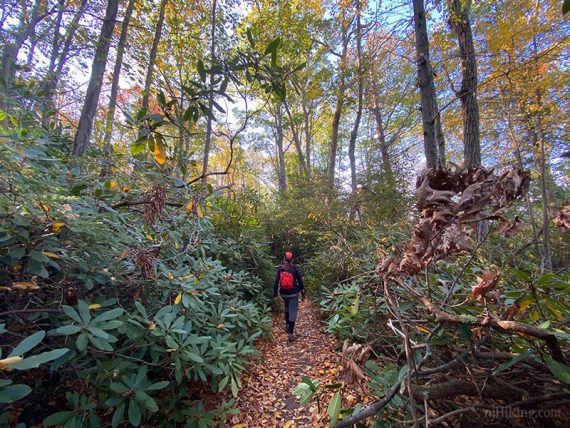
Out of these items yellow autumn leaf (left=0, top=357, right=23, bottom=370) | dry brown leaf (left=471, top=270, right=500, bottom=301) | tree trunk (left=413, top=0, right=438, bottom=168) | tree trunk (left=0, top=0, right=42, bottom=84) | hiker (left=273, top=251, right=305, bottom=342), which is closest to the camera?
yellow autumn leaf (left=0, top=357, right=23, bottom=370)

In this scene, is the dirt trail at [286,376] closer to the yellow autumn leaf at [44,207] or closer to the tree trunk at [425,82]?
the yellow autumn leaf at [44,207]

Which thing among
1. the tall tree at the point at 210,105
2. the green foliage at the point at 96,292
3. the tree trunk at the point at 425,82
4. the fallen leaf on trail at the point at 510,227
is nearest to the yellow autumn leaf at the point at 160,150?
the tall tree at the point at 210,105

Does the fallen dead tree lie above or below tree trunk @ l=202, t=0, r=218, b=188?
below

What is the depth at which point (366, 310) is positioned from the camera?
282 cm

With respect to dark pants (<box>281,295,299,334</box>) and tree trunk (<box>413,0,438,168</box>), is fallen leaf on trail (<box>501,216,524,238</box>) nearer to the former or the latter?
tree trunk (<box>413,0,438,168</box>)

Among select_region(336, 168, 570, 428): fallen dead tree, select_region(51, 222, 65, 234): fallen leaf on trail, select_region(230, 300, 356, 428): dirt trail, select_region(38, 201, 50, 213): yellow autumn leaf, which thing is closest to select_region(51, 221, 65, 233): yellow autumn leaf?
select_region(51, 222, 65, 234): fallen leaf on trail

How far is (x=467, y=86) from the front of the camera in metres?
4.14

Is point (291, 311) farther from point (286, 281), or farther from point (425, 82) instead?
point (425, 82)

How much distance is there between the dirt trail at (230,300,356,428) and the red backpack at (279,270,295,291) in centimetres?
96

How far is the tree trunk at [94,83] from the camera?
4105mm

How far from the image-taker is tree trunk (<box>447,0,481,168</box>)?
409 cm

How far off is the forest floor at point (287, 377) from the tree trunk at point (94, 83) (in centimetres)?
446

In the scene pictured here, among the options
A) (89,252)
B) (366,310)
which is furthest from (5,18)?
(366,310)

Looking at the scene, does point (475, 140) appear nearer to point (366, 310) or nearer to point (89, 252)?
point (366, 310)
